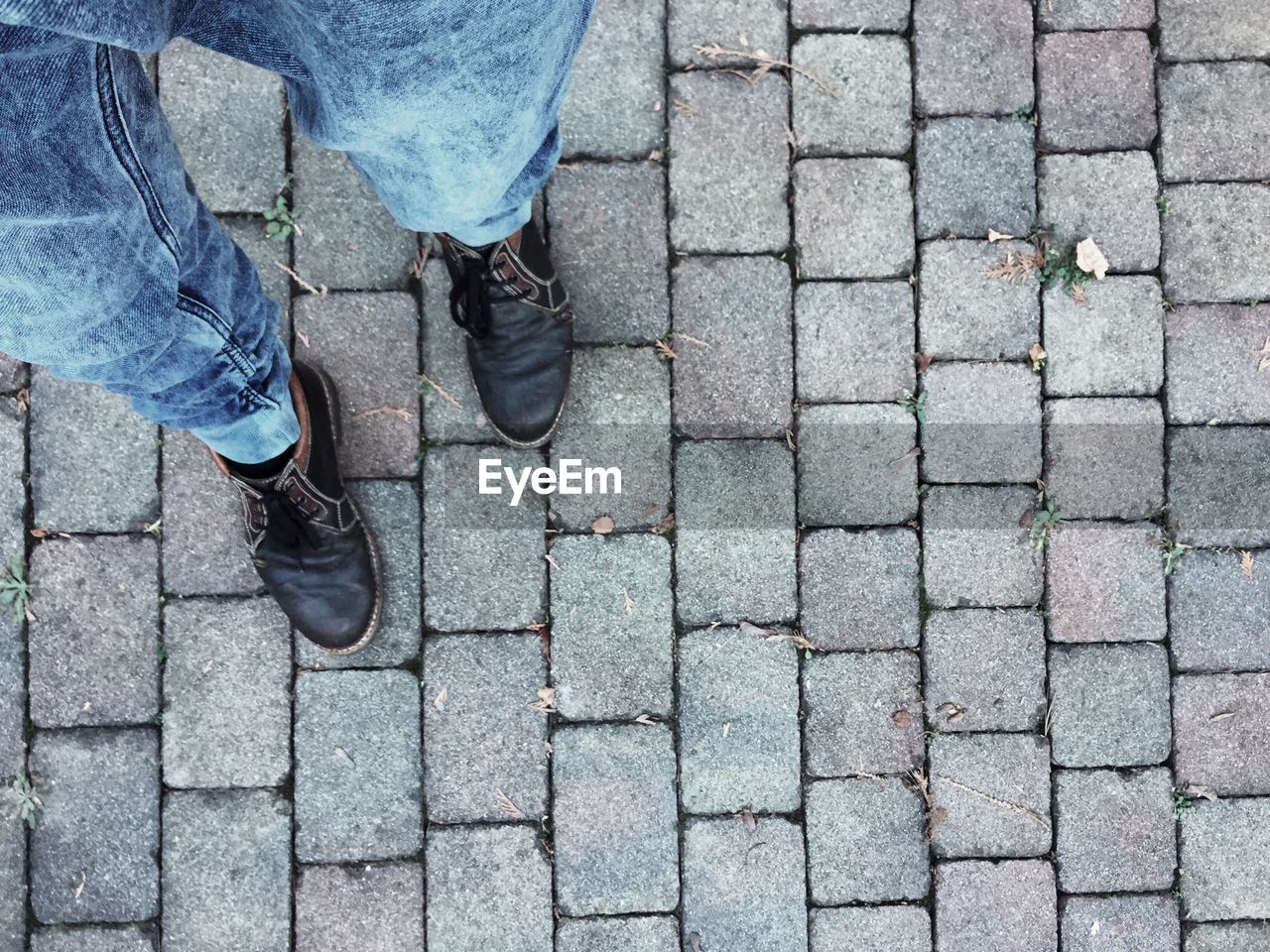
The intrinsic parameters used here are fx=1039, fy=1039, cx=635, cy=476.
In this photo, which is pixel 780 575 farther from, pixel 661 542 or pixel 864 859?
pixel 864 859

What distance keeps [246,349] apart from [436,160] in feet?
1.88

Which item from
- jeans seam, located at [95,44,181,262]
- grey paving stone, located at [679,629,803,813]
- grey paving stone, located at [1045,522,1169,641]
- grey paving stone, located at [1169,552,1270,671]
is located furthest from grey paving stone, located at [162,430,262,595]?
grey paving stone, located at [1169,552,1270,671]

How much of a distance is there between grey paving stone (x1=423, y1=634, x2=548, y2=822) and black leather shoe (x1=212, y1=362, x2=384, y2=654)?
0.74 feet

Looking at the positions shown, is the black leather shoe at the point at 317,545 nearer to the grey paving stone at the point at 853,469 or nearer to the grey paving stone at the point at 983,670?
the grey paving stone at the point at 853,469

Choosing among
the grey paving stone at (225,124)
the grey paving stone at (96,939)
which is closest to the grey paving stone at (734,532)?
the grey paving stone at (225,124)

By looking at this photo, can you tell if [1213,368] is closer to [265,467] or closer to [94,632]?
[265,467]

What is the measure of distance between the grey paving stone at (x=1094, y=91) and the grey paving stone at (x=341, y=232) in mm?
1736

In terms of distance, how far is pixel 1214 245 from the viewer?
276 cm

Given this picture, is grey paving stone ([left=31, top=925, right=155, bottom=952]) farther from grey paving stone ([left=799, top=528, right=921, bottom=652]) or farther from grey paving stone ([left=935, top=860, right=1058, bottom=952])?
grey paving stone ([left=935, top=860, right=1058, bottom=952])

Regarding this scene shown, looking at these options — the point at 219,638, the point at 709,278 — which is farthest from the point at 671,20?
the point at 219,638

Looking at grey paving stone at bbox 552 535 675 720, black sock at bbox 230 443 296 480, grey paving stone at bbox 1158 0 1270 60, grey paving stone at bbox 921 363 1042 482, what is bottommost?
grey paving stone at bbox 552 535 675 720

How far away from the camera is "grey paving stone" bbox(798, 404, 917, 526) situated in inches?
106

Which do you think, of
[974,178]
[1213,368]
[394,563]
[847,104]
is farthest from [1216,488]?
[394,563]

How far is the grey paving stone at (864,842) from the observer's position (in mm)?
2643
